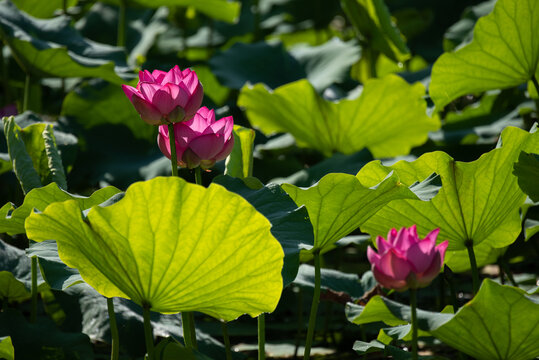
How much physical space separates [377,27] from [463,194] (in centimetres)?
112

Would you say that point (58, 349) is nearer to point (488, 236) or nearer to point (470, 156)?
point (488, 236)

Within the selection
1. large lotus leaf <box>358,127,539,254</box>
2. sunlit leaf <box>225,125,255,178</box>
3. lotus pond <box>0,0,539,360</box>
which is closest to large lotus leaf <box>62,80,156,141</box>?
lotus pond <box>0,0,539,360</box>

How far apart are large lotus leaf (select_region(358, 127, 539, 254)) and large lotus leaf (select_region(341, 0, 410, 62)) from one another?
3.13 ft

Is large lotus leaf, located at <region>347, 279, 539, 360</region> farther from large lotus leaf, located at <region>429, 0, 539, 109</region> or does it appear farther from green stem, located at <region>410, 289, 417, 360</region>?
large lotus leaf, located at <region>429, 0, 539, 109</region>

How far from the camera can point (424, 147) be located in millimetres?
2072

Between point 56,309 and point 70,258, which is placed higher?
point 70,258

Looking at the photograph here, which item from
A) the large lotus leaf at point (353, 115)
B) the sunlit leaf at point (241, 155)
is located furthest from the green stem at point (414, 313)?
the large lotus leaf at point (353, 115)

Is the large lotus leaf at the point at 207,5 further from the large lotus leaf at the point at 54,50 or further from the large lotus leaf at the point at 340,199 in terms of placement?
the large lotus leaf at the point at 340,199

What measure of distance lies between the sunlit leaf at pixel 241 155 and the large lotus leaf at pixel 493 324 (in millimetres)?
383

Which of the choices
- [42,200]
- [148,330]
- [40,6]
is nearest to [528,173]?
[148,330]

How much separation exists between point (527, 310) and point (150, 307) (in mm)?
496

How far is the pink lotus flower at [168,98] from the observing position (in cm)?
98

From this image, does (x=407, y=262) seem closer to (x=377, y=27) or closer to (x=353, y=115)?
(x=353, y=115)


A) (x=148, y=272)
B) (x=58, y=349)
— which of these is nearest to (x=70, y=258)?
(x=148, y=272)
